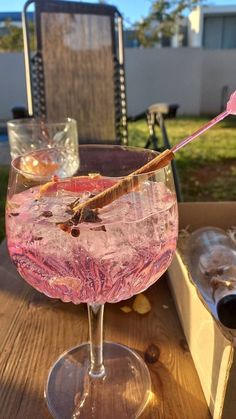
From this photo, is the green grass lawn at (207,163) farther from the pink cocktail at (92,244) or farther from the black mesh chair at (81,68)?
the pink cocktail at (92,244)

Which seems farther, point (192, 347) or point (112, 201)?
point (192, 347)

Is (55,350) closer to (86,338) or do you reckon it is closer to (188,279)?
(86,338)

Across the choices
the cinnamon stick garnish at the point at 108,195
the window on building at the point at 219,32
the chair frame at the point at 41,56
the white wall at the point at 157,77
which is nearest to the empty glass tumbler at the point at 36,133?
the cinnamon stick garnish at the point at 108,195

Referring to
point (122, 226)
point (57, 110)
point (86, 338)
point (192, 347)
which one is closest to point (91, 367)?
point (86, 338)

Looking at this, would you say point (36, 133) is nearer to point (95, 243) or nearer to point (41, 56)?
point (95, 243)

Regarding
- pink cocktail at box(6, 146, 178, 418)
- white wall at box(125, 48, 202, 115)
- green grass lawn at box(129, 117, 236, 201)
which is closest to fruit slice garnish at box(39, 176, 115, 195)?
pink cocktail at box(6, 146, 178, 418)

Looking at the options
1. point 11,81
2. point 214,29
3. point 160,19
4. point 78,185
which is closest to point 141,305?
point 78,185
